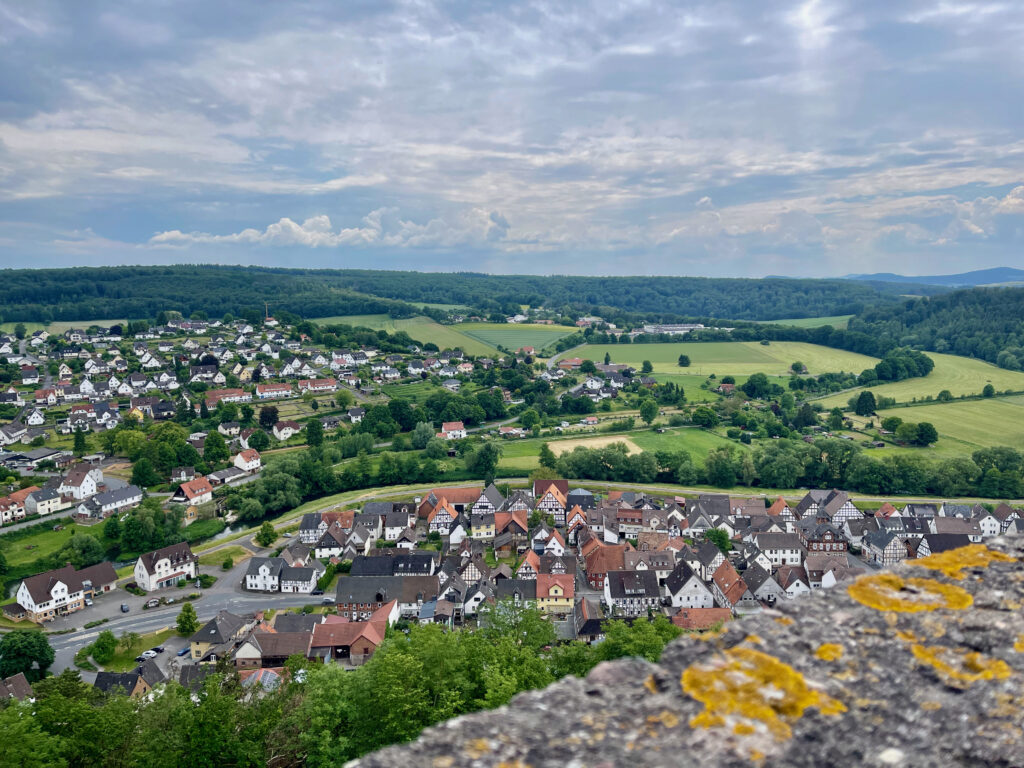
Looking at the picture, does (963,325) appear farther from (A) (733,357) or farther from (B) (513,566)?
(B) (513,566)

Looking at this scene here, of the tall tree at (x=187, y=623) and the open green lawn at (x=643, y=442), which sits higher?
the open green lawn at (x=643, y=442)

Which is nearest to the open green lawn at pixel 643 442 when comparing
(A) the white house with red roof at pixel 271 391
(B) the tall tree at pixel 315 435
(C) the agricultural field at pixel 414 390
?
(B) the tall tree at pixel 315 435

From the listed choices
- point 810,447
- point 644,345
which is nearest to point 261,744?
point 810,447

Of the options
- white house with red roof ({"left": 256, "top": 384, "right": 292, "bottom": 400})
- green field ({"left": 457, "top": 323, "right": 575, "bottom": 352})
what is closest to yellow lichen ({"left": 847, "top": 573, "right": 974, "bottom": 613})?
white house with red roof ({"left": 256, "top": 384, "right": 292, "bottom": 400})

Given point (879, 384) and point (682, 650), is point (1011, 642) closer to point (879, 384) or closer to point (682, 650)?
point (682, 650)

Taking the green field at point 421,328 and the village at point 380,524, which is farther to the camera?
the green field at point 421,328

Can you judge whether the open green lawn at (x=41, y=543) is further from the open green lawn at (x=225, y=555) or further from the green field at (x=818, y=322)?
the green field at (x=818, y=322)
